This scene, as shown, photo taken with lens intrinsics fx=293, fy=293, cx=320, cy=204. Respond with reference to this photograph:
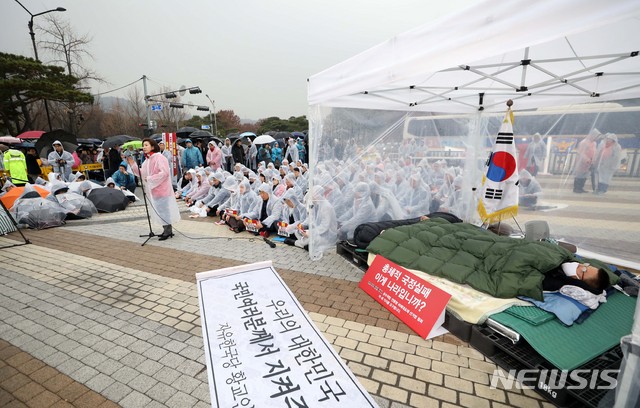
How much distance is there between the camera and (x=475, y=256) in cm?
335

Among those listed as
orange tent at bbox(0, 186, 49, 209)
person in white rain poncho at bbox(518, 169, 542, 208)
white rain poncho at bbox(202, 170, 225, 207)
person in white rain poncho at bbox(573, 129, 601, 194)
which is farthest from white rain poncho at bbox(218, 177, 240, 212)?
person in white rain poncho at bbox(573, 129, 601, 194)

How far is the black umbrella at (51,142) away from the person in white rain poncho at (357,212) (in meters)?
12.5

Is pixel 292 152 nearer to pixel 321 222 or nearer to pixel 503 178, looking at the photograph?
pixel 321 222

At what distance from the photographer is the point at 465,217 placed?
20.3 feet

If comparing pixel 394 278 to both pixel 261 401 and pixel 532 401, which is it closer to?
pixel 532 401

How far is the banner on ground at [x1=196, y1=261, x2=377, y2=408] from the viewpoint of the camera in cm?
208

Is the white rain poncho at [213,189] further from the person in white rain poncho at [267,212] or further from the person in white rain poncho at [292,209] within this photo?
the person in white rain poncho at [292,209]

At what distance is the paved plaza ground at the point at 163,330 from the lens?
2.18 metres

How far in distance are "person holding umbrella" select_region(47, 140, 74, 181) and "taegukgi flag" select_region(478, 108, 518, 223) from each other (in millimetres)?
12386

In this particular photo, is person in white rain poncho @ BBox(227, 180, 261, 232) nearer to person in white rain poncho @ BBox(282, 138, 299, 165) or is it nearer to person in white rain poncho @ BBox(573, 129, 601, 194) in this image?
person in white rain poncho @ BBox(573, 129, 601, 194)

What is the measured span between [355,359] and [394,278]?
3.73 feet

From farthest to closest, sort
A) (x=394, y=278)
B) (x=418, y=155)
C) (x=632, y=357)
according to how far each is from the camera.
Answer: (x=418, y=155) → (x=394, y=278) → (x=632, y=357)

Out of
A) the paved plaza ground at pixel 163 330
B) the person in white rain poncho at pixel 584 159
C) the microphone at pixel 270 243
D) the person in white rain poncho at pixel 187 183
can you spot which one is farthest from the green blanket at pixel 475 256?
the person in white rain poncho at pixel 187 183

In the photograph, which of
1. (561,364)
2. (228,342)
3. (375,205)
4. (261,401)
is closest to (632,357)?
(561,364)
